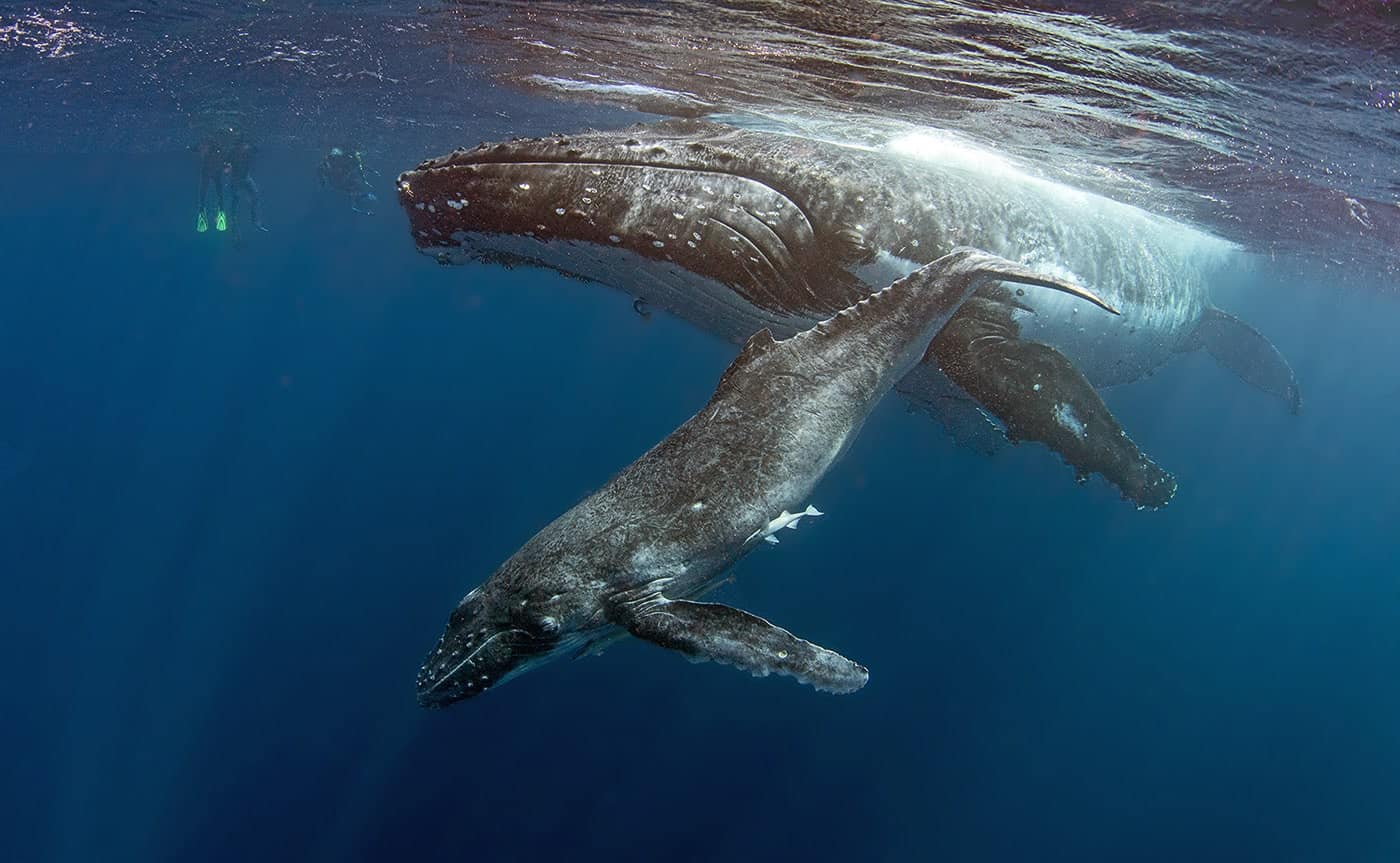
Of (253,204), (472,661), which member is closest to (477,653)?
(472,661)

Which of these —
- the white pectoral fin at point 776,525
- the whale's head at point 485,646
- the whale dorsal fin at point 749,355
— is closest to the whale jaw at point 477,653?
the whale's head at point 485,646

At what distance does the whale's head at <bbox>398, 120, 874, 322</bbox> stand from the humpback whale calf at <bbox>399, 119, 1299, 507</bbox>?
10 mm

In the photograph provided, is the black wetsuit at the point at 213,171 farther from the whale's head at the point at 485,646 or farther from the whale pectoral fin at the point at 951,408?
the whale's head at the point at 485,646

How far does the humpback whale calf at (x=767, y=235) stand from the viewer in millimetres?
4844

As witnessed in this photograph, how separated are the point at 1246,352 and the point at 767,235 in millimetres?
14271

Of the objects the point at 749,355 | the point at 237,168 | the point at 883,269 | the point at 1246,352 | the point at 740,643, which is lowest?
the point at 237,168

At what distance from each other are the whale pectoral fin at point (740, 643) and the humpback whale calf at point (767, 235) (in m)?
2.52

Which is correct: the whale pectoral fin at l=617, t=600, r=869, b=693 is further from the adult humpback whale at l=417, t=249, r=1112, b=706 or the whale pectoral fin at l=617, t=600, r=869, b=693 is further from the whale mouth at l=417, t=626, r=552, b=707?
the whale mouth at l=417, t=626, r=552, b=707

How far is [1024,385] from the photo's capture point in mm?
5148

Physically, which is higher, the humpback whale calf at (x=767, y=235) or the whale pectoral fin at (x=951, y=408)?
the humpback whale calf at (x=767, y=235)

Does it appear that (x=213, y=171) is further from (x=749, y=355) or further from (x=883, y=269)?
(x=749, y=355)

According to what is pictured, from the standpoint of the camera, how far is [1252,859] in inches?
776

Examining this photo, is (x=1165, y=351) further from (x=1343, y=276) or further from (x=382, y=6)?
(x=1343, y=276)

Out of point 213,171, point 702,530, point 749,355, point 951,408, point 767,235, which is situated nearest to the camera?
point 702,530
